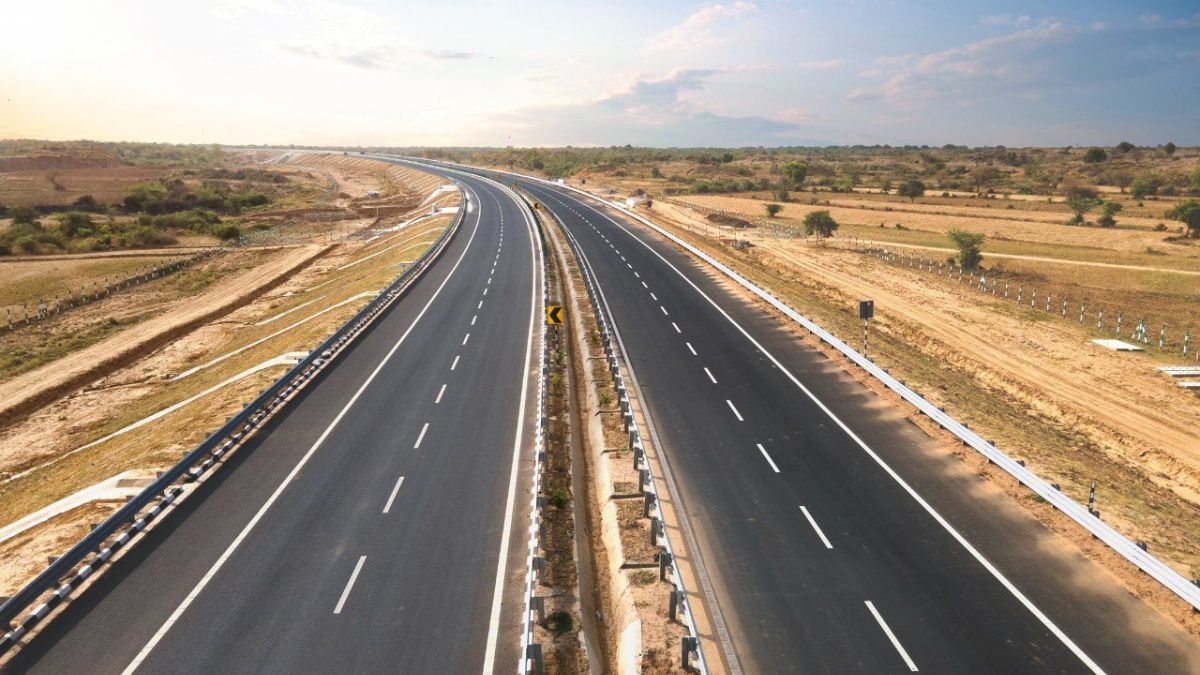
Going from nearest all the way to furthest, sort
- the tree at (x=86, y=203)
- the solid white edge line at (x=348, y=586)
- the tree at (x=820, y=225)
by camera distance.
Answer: the solid white edge line at (x=348, y=586), the tree at (x=820, y=225), the tree at (x=86, y=203)

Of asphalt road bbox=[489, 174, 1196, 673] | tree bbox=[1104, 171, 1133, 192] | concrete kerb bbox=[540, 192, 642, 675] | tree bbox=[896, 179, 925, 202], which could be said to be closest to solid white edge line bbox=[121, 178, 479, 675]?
concrete kerb bbox=[540, 192, 642, 675]

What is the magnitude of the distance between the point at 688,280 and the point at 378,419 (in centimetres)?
2827

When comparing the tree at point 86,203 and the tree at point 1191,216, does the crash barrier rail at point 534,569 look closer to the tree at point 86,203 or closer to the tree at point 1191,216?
the tree at point 1191,216

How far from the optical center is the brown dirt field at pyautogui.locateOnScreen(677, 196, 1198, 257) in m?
63.5

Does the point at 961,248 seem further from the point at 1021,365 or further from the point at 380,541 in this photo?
the point at 380,541

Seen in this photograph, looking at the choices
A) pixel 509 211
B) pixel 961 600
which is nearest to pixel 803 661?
pixel 961 600

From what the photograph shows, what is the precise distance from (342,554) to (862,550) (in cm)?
1256

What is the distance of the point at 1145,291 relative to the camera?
46.3 meters

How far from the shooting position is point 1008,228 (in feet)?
247

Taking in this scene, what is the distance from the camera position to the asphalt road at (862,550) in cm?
1234

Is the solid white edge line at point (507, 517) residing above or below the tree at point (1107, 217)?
below

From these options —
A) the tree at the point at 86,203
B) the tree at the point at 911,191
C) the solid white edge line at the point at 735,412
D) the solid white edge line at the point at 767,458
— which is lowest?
the solid white edge line at the point at 767,458

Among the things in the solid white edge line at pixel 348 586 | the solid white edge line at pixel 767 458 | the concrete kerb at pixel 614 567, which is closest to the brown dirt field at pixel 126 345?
the solid white edge line at pixel 348 586

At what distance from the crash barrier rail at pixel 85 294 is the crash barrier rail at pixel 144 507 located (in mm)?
32604
